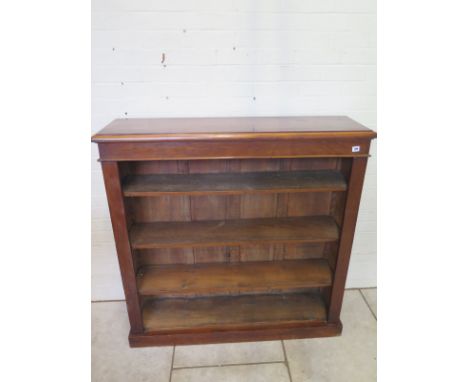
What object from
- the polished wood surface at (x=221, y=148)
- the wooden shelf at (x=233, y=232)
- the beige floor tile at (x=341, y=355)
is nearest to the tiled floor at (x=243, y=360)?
the beige floor tile at (x=341, y=355)

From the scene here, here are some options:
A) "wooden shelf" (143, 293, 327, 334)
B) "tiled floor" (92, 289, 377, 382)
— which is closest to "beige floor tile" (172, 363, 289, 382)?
"tiled floor" (92, 289, 377, 382)

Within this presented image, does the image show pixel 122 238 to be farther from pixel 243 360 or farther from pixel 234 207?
pixel 243 360

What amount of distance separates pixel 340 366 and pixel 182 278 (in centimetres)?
96

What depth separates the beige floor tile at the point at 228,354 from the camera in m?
1.70

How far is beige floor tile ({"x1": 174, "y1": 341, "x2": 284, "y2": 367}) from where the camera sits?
170 cm

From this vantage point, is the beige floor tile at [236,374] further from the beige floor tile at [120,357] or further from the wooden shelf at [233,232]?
the wooden shelf at [233,232]

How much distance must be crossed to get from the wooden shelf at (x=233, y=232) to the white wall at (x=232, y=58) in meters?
0.48

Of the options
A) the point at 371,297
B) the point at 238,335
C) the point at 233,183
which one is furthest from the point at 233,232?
the point at 371,297

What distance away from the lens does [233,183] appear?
150cm

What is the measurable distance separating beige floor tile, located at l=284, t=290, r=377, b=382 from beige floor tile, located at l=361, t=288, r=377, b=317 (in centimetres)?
8

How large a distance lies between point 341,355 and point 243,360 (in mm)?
540

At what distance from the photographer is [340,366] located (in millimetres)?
1671

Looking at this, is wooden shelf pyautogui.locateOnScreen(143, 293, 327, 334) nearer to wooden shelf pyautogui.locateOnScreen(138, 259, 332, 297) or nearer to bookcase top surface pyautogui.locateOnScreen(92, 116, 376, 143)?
wooden shelf pyautogui.locateOnScreen(138, 259, 332, 297)

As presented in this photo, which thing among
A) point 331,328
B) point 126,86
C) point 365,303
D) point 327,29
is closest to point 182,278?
point 331,328
